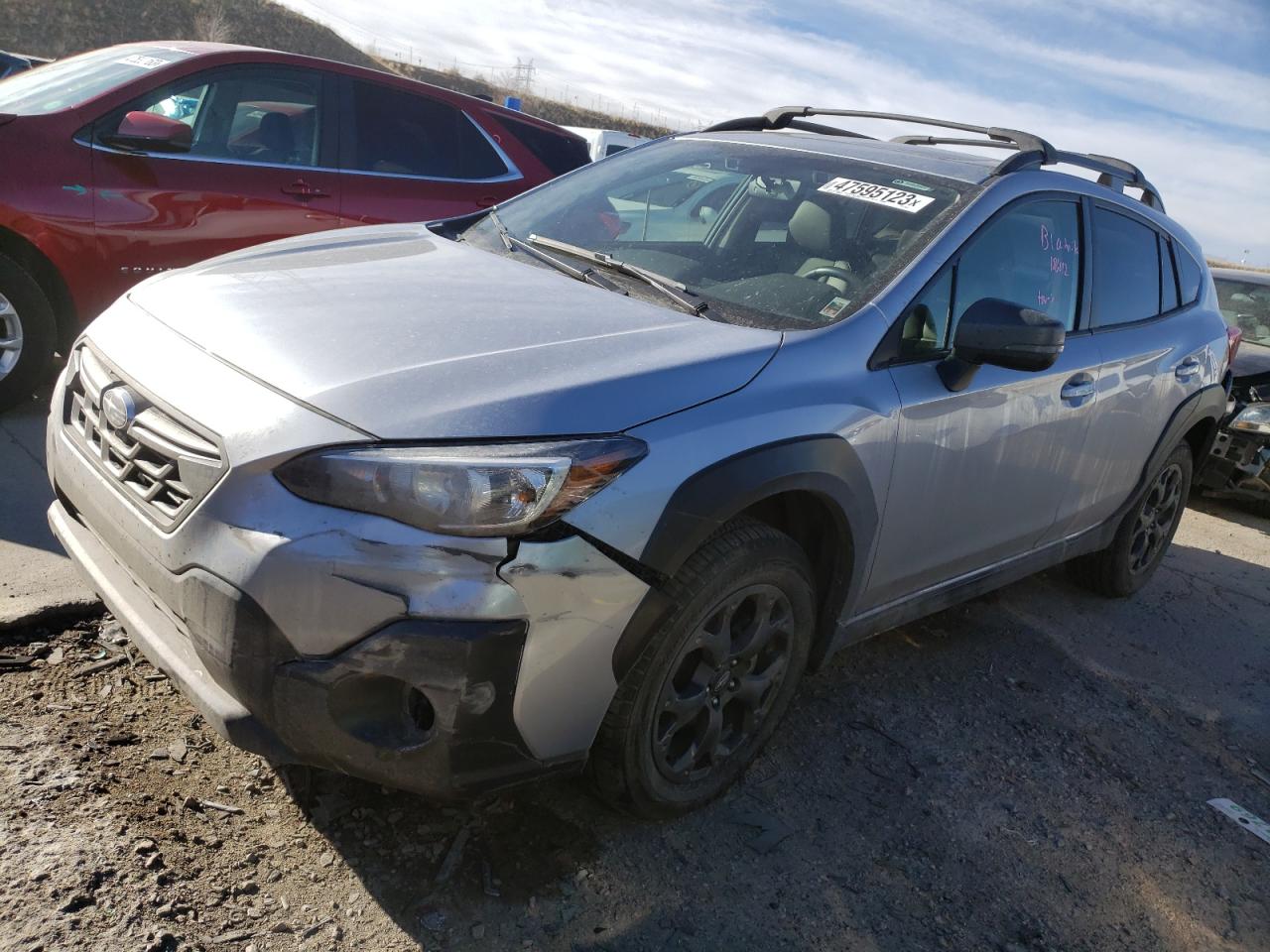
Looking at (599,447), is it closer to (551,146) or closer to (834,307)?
(834,307)

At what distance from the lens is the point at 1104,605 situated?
4.97 m

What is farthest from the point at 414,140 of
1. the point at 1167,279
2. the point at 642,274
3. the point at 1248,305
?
the point at 1248,305

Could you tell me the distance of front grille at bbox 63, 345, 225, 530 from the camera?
7.12ft

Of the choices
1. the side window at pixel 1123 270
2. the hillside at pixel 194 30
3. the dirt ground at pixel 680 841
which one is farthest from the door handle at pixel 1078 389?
the hillside at pixel 194 30

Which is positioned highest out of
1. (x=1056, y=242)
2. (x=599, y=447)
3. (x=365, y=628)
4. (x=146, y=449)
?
(x=1056, y=242)

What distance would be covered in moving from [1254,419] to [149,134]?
6.73 metres

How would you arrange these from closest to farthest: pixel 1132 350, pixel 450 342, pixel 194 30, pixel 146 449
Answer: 1. pixel 146 449
2. pixel 450 342
3. pixel 1132 350
4. pixel 194 30

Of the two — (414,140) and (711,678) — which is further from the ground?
(414,140)

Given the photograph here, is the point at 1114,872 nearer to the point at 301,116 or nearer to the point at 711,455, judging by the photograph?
the point at 711,455

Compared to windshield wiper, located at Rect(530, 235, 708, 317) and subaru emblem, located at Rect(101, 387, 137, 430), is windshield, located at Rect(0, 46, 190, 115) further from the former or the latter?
subaru emblem, located at Rect(101, 387, 137, 430)

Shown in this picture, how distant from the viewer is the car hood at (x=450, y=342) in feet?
7.16

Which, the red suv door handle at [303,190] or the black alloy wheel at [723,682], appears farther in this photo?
the red suv door handle at [303,190]

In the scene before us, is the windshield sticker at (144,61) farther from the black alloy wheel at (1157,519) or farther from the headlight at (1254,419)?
the headlight at (1254,419)

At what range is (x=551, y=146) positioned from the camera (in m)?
6.70
